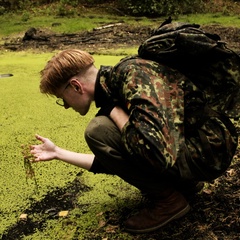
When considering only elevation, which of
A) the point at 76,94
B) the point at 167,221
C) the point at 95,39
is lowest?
the point at 95,39

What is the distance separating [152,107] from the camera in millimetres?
1274

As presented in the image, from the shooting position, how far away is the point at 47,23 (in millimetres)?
8445

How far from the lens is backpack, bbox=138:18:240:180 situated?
51.8 inches

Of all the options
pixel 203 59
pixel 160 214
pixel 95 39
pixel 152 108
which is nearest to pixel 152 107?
pixel 152 108

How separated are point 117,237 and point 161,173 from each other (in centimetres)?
36

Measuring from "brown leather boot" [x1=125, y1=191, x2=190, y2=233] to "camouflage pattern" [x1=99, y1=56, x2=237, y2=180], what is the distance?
137mm

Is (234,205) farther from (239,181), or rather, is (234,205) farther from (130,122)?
(130,122)

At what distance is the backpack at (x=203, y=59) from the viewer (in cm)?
130

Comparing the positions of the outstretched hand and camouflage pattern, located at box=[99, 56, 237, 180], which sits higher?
camouflage pattern, located at box=[99, 56, 237, 180]

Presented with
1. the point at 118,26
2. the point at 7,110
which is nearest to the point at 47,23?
the point at 118,26

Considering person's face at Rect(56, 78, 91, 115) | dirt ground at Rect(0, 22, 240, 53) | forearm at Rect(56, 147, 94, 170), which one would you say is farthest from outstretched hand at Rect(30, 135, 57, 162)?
dirt ground at Rect(0, 22, 240, 53)

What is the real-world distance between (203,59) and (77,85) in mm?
468

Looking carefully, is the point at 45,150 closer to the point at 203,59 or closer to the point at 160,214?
the point at 160,214

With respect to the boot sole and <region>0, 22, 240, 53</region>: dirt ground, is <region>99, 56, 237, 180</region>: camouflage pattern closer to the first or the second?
the boot sole
